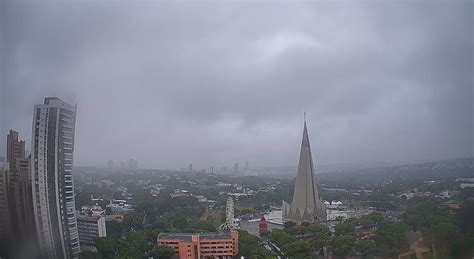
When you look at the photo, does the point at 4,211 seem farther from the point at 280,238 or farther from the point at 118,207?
the point at 280,238

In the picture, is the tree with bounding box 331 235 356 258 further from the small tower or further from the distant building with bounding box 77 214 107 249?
the distant building with bounding box 77 214 107 249

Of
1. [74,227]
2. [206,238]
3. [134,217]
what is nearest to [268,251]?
[206,238]

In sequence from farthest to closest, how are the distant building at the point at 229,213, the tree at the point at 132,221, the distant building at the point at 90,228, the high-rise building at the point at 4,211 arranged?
the distant building at the point at 229,213
the tree at the point at 132,221
the distant building at the point at 90,228
the high-rise building at the point at 4,211

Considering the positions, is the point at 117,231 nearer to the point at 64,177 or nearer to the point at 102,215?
the point at 102,215

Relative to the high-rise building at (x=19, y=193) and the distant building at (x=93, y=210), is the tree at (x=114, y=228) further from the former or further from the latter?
the high-rise building at (x=19, y=193)

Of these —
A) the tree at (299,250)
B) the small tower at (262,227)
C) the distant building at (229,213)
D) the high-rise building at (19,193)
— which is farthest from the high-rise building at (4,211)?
the tree at (299,250)

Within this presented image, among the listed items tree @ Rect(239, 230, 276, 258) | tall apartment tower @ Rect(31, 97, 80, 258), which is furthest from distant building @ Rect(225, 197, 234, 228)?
tall apartment tower @ Rect(31, 97, 80, 258)

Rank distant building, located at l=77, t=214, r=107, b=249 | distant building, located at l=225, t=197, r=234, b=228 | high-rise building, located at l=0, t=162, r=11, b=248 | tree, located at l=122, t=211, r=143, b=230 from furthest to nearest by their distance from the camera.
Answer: distant building, located at l=225, t=197, r=234, b=228, tree, located at l=122, t=211, r=143, b=230, distant building, located at l=77, t=214, r=107, b=249, high-rise building, located at l=0, t=162, r=11, b=248
